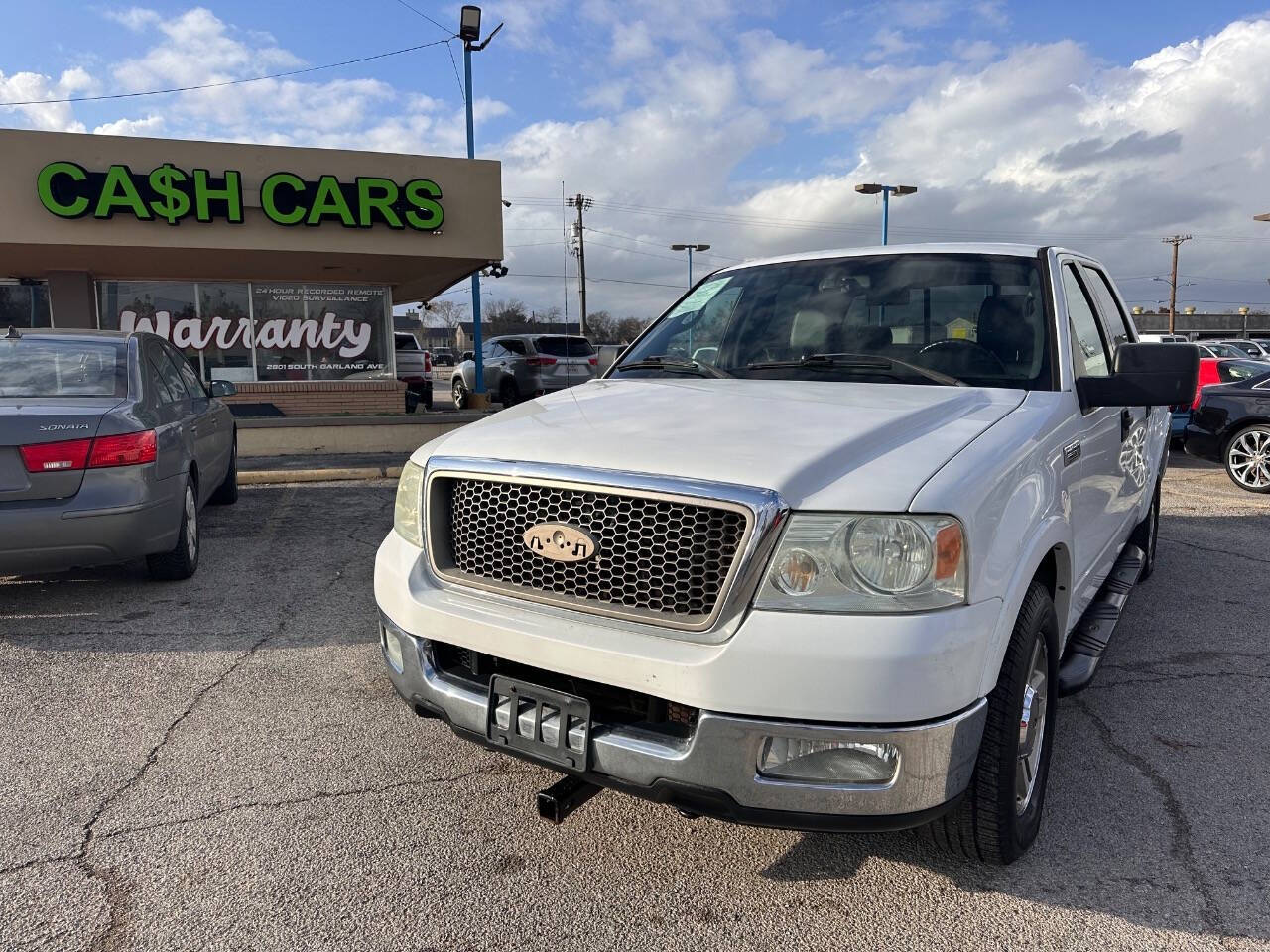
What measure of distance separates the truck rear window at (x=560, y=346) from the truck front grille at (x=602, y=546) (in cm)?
1850

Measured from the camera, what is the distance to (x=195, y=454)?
6.32 metres

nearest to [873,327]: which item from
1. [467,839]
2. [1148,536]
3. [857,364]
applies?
[857,364]

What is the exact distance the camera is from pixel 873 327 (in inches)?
143

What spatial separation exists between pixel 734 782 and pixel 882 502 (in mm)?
743

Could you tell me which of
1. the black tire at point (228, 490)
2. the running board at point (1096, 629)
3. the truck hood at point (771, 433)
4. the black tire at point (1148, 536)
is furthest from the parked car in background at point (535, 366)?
the truck hood at point (771, 433)

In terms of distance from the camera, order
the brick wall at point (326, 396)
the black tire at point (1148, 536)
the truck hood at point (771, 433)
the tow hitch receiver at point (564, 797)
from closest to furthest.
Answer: the truck hood at point (771, 433)
the tow hitch receiver at point (564, 797)
the black tire at point (1148, 536)
the brick wall at point (326, 396)

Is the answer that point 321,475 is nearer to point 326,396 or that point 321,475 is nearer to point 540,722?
point 326,396

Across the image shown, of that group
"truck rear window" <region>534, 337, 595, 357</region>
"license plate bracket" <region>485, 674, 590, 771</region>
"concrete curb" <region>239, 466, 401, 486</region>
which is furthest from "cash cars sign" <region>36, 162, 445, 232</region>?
"license plate bracket" <region>485, 674, 590, 771</region>

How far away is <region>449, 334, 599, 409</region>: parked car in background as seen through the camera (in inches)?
814

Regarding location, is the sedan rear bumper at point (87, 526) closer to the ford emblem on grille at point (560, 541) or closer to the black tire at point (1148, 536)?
the ford emblem on grille at point (560, 541)

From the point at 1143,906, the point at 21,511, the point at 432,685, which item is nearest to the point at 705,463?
the point at 432,685

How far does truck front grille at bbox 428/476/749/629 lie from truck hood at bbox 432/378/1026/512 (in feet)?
0.30

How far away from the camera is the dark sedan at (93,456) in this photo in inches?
186

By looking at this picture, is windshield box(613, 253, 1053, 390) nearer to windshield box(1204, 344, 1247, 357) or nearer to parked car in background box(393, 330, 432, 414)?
parked car in background box(393, 330, 432, 414)
